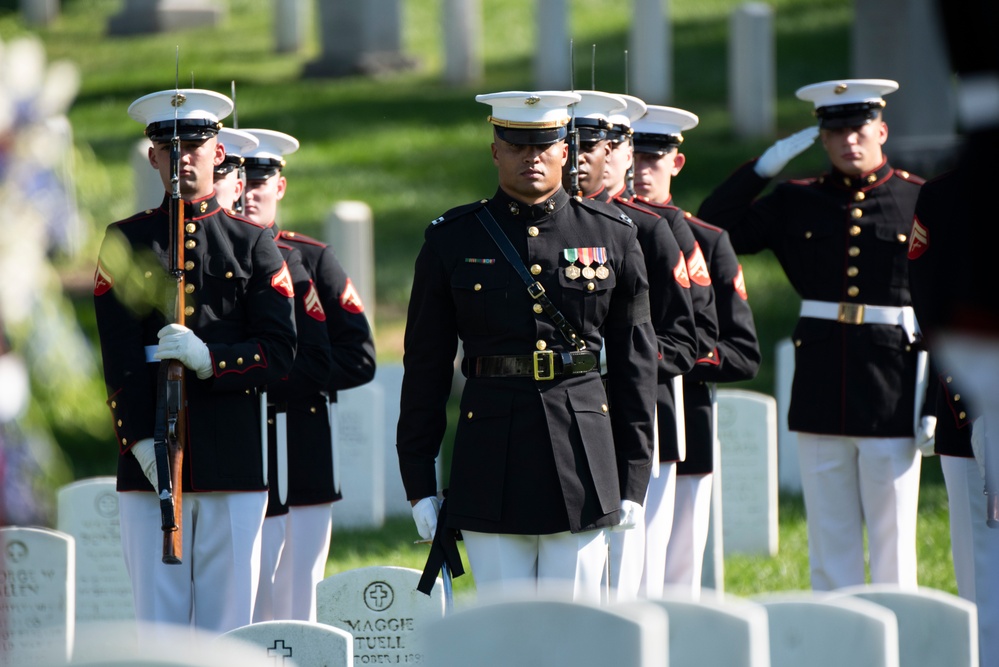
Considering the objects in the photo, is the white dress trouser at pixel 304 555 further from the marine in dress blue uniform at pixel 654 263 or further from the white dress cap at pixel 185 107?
the white dress cap at pixel 185 107

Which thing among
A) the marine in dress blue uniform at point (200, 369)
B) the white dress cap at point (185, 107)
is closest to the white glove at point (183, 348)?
the marine in dress blue uniform at point (200, 369)

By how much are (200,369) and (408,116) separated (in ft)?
61.9

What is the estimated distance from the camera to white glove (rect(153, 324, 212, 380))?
18.3 feet

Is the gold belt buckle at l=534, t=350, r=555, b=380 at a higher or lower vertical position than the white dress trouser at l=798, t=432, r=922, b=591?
higher

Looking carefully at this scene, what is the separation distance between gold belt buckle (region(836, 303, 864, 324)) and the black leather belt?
7.49 feet

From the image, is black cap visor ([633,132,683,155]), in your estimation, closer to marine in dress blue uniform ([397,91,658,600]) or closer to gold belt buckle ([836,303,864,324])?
gold belt buckle ([836,303,864,324])

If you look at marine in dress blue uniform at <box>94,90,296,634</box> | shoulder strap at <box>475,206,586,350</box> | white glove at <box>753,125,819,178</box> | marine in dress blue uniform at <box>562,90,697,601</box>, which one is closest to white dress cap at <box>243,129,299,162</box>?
marine in dress blue uniform at <box>94,90,296,634</box>

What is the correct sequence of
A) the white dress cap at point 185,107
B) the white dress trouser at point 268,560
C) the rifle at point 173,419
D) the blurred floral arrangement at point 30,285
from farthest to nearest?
the white dress trouser at point 268,560
the white dress cap at point 185,107
the rifle at point 173,419
the blurred floral arrangement at point 30,285

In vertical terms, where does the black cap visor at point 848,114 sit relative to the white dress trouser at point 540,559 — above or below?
above

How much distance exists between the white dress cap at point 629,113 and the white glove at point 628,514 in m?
1.87

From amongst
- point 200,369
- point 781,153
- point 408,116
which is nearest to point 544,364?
point 200,369

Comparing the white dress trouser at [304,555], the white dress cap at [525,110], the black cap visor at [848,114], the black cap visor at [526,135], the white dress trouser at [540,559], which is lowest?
the white dress trouser at [304,555]

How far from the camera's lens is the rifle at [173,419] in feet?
18.1

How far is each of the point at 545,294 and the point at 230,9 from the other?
28652mm
